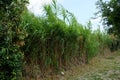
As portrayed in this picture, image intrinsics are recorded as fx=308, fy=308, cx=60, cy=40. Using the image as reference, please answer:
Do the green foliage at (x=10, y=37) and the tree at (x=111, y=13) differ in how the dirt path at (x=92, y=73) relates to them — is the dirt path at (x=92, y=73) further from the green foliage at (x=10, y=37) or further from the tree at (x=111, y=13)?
the green foliage at (x=10, y=37)

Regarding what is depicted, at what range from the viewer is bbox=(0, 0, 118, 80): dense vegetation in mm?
6594

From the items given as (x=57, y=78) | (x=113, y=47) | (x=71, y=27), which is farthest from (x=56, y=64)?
(x=113, y=47)

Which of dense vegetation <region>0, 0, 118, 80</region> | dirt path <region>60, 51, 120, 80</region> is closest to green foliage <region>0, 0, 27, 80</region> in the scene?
dense vegetation <region>0, 0, 118, 80</region>

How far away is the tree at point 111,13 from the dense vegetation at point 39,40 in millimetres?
1173

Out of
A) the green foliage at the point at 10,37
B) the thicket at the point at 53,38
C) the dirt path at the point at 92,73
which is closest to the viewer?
the green foliage at the point at 10,37

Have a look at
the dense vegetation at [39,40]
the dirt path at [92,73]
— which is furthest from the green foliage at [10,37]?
the dirt path at [92,73]

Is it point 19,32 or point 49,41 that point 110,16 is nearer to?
point 49,41

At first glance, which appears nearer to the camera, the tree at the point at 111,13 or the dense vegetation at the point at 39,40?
the dense vegetation at the point at 39,40

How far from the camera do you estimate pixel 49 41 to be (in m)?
9.57

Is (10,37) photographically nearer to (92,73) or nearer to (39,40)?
(39,40)

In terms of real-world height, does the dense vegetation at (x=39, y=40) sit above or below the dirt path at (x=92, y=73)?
above

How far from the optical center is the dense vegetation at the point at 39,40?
6594 millimetres

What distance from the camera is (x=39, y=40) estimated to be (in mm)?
8727

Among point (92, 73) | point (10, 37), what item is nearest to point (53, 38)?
point (92, 73)
